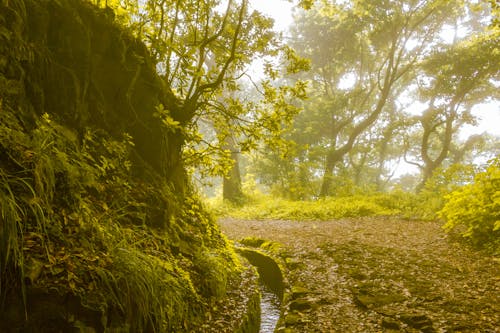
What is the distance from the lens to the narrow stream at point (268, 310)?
165 inches

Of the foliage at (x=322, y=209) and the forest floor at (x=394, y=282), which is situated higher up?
the foliage at (x=322, y=209)

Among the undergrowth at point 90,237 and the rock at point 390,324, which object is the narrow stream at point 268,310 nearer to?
the undergrowth at point 90,237

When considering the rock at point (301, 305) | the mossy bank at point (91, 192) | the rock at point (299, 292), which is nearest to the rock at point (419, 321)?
the rock at point (301, 305)

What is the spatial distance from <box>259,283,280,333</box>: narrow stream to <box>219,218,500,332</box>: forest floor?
374mm

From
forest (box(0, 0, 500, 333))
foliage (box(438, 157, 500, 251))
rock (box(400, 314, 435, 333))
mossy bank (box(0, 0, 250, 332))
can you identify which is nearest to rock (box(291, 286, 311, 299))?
forest (box(0, 0, 500, 333))

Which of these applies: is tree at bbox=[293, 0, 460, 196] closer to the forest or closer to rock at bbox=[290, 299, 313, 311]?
the forest

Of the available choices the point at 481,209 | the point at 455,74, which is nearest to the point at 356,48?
the point at 455,74

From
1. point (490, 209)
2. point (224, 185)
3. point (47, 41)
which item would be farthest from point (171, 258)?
point (224, 185)

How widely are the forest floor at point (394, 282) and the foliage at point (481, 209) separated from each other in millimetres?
383

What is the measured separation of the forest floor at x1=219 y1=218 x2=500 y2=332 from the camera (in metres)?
3.76

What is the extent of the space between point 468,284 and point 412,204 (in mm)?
8404

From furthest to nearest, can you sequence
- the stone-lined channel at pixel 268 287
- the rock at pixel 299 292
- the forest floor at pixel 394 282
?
the rock at pixel 299 292 < the stone-lined channel at pixel 268 287 < the forest floor at pixel 394 282

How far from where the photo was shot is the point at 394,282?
495 centimetres

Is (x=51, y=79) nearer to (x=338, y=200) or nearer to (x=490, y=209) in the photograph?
(x=490, y=209)
